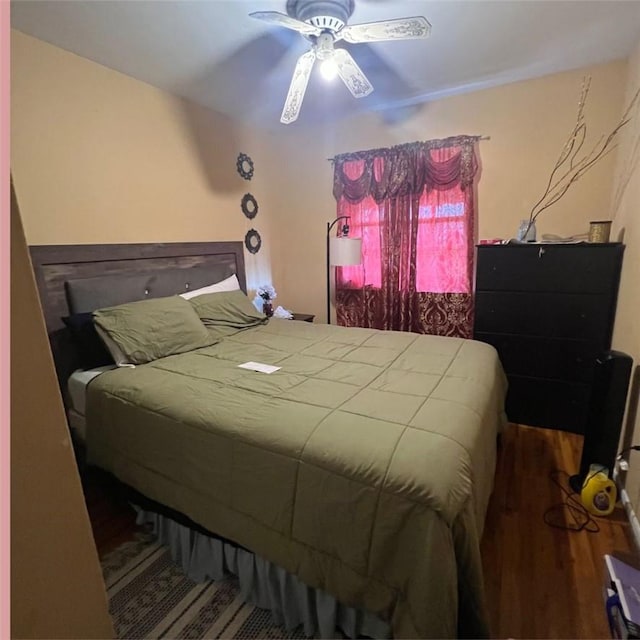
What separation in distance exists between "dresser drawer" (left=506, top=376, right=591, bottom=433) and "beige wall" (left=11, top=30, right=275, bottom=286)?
286cm

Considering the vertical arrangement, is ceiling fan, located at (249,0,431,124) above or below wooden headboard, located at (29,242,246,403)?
above

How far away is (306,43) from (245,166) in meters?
1.47

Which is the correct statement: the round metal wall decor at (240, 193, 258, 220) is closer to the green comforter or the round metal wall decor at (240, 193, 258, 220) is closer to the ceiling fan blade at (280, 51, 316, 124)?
the ceiling fan blade at (280, 51, 316, 124)

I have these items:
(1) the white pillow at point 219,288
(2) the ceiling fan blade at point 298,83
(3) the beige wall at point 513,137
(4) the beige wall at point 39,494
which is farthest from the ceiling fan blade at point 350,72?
(4) the beige wall at point 39,494

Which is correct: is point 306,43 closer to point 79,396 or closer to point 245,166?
point 245,166

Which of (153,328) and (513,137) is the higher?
(513,137)

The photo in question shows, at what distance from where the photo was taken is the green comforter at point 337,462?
103cm

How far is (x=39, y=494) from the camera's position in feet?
1.55

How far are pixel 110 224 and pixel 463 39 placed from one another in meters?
2.58

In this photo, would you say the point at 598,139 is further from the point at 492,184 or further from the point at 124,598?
the point at 124,598

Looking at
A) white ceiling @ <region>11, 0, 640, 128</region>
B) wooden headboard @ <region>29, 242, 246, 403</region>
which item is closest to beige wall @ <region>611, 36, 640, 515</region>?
white ceiling @ <region>11, 0, 640, 128</region>

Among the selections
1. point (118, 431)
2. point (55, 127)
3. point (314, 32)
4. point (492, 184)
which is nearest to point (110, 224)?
point (55, 127)

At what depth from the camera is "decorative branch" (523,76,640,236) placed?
2598 millimetres

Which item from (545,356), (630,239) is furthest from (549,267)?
(545,356)
